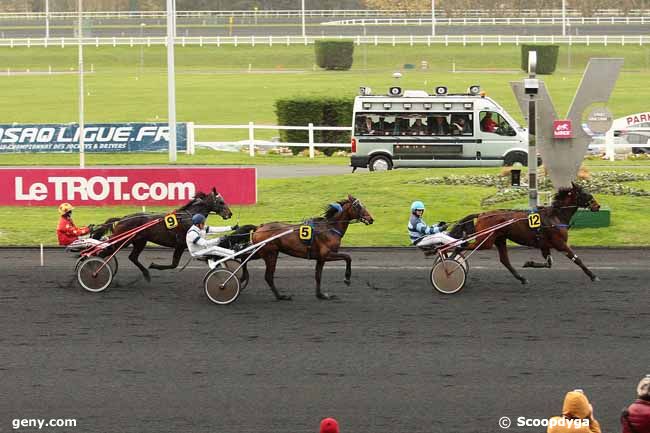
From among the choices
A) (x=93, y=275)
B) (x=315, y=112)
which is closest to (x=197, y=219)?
(x=93, y=275)

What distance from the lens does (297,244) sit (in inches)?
571

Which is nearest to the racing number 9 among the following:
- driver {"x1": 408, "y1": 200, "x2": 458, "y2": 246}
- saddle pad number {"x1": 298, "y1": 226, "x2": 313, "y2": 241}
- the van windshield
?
saddle pad number {"x1": 298, "y1": 226, "x2": 313, "y2": 241}

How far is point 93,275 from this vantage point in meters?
15.4

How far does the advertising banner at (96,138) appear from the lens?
3375 cm

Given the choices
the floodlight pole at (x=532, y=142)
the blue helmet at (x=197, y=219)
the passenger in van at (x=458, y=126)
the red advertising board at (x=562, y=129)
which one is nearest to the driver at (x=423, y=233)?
the blue helmet at (x=197, y=219)

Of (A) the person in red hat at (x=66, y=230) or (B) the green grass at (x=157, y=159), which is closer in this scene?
(A) the person in red hat at (x=66, y=230)

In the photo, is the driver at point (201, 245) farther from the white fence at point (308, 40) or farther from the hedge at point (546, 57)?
the white fence at point (308, 40)

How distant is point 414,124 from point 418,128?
0.47 feet

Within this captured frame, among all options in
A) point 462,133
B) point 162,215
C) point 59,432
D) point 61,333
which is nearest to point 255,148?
point 462,133

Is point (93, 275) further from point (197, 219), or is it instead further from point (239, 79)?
point (239, 79)

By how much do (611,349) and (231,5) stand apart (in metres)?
94.2

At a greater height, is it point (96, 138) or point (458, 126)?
point (458, 126)

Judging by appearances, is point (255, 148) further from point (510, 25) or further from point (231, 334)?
point (510, 25)

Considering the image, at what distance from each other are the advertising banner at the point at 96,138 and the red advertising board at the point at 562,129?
16251 millimetres
